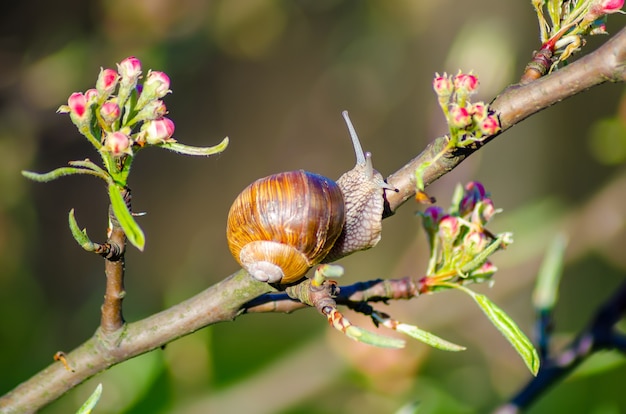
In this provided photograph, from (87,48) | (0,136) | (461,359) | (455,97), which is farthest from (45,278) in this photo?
(455,97)

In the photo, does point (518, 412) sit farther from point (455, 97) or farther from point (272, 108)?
point (272, 108)

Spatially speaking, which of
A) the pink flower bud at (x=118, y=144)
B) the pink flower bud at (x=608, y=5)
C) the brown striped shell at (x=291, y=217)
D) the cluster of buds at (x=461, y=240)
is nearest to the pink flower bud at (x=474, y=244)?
the cluster of buds at (x=461, y=240)

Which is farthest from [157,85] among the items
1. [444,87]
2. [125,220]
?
[444,87]

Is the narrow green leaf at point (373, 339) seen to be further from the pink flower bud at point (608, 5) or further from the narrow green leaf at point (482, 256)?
the pink flower bud at point (608, 5)

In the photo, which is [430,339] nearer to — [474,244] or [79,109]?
[474,244]

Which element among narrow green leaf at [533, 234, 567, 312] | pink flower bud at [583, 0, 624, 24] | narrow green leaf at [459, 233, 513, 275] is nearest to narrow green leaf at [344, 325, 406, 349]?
narrow green leaf at [459, 233, 513, 275]

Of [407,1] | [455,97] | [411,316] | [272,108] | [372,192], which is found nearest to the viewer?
[455,97]

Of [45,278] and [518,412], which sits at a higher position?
[45,278]
